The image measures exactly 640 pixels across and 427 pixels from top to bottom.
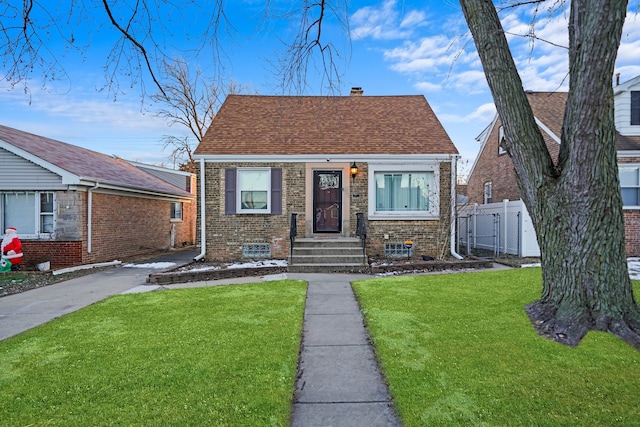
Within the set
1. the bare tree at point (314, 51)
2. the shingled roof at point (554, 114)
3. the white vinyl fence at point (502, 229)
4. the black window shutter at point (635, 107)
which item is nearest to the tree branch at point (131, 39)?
the bare tree at point (314, 51)

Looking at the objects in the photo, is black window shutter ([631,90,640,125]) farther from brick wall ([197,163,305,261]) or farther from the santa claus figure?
the santa claus figure

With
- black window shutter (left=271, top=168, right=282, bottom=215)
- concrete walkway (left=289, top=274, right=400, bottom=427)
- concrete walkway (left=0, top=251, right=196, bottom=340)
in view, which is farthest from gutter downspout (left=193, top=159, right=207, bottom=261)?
concrete walkway (left=289, top=274, right=400, bottom=427)

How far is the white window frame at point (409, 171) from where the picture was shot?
11.3 m

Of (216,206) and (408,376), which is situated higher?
(216,206)

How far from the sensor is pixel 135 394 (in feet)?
10.1

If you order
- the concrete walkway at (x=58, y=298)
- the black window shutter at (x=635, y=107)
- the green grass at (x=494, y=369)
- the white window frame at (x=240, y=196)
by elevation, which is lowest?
the concrete walkway at (x=58, y=298)

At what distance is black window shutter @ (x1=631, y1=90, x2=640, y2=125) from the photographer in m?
12.1

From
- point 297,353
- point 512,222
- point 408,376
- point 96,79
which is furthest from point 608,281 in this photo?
point 512,222

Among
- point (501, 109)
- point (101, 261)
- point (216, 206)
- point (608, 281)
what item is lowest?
point (101, 261)

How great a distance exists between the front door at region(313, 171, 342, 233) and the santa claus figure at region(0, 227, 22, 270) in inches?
332

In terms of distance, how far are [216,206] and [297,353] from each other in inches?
320

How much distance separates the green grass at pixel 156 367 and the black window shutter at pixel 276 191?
5.66 meters

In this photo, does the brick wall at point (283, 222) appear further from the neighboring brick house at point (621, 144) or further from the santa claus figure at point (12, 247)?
the santa claus figure at point (12, 247)

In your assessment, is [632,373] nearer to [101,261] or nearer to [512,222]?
[512,222]
